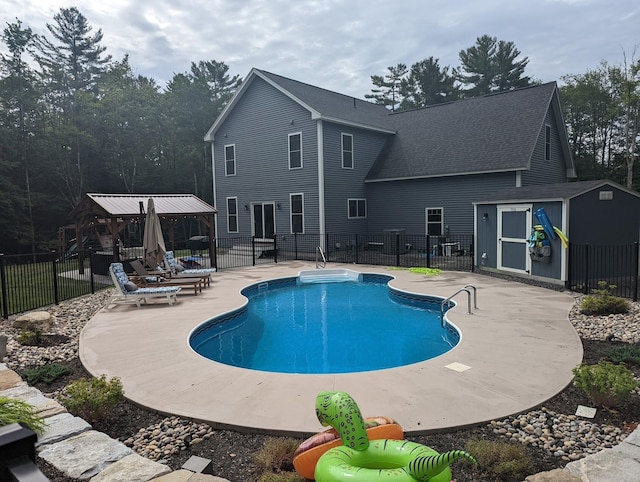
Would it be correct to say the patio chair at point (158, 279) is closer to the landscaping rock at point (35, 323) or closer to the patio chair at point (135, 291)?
the patio chair at point (135, 291)

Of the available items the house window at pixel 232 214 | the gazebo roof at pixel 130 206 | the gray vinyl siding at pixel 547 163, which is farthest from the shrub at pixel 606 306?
the house window at pixel 232 214

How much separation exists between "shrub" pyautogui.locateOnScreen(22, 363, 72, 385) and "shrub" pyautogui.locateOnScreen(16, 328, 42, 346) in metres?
1.44

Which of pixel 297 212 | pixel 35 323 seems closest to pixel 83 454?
pixel 35 323

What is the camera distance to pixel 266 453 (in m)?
3.45

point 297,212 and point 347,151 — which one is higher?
point 347,151

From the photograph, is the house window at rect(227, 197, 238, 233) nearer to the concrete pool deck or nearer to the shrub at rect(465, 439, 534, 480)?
the concrete pool deck

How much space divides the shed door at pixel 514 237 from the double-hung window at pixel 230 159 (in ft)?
46.0

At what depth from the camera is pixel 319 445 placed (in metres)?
3.05

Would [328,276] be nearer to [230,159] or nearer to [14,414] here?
[230,159]

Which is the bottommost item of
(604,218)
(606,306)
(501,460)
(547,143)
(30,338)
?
(501,460)

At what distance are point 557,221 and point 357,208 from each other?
424 inches

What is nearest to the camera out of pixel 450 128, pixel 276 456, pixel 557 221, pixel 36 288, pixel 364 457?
pixel 364 457

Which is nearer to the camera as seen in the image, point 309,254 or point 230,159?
point 309,254

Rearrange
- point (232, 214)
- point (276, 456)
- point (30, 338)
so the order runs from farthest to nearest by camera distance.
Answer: point (232, 214) < point (30, 338) < point (276, 456)
